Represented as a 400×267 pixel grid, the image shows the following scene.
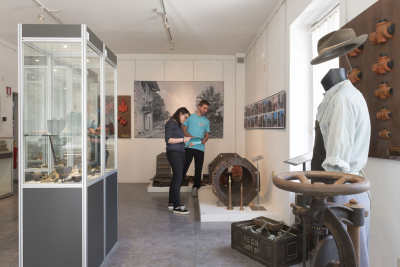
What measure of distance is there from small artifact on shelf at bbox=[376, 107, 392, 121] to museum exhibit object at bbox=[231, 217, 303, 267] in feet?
3.92

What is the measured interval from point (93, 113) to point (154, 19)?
10.4 ft

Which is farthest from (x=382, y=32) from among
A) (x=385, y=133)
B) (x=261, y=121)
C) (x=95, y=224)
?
(x=261, y=121)

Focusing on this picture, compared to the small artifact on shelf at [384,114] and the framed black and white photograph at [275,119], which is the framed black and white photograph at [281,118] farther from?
the small artifact on shelf at [384,114]

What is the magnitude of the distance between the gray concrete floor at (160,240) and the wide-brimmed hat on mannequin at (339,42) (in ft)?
6.87

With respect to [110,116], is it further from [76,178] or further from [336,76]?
[336,76]

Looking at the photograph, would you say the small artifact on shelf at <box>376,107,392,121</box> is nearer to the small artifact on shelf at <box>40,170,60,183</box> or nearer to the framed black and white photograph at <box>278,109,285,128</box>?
the framed black and white photograph at <box>278,109,285,128</box>

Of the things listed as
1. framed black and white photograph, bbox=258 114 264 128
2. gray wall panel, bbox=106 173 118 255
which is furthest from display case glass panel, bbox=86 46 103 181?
framed black and white photograph, bbox=258 114 264 128

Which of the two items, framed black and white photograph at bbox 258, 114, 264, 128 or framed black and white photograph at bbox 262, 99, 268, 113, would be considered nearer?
framed black and white photograph at bbox 262, 99, 268, 113

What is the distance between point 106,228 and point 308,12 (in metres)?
3.33

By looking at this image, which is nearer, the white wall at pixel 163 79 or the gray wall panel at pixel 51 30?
the gray wall panel at pixel 51 30

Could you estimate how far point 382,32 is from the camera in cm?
218

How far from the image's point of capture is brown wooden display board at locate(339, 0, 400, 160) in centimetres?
210

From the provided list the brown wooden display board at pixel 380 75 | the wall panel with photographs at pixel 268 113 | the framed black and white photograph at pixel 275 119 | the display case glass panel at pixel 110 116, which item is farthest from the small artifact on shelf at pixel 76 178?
the framed black and white photograph at pixel 275 119

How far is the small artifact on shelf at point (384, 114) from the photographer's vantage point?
2.16 meters
